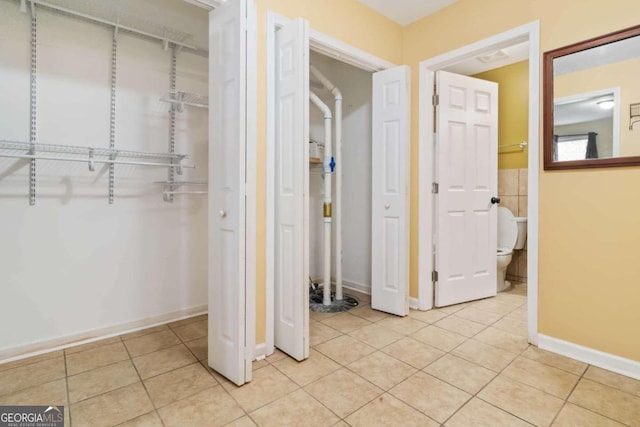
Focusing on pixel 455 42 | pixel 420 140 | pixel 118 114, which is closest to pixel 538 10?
pixel 455 42

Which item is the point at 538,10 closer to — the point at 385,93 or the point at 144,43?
the point at 385,93

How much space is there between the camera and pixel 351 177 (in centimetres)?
344

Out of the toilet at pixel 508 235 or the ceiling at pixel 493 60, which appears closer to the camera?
the ceiling at pixel 493 60

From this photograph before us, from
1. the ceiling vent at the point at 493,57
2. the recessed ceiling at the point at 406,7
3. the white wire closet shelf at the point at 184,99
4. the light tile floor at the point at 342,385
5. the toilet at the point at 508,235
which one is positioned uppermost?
the recessed ceiling at the point at 406,7

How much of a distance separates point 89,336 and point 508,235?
3.88 m

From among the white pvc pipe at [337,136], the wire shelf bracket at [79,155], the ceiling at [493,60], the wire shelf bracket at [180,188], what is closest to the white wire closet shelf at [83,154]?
the wire shelf bracket at [79,155]

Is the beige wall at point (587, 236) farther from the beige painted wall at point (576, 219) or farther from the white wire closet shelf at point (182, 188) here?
the white wire closet shelf at point (182, 188)

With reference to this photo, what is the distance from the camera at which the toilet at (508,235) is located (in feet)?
10.7

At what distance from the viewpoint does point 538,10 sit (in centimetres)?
206

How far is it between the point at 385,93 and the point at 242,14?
1496mm

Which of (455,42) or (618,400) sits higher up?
(455,42)

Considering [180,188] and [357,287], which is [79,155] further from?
[357,287]

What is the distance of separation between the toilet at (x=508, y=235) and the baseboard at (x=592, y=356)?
4.12ft

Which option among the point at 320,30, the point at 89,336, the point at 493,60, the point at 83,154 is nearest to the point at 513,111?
the point at 493,60
